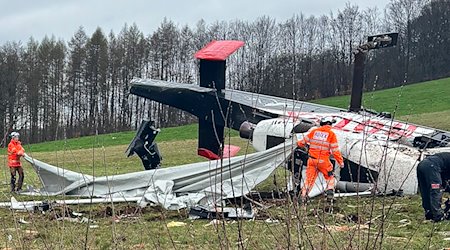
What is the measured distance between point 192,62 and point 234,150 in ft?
148

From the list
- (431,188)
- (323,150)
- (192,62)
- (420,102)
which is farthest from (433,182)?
(192,62)

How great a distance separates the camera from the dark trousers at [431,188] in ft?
25.6

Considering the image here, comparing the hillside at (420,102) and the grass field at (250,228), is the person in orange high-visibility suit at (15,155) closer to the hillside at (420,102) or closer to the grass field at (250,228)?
the grass field at (250,228)

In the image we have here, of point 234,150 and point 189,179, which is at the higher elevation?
point 234,150

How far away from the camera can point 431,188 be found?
25.8 ft

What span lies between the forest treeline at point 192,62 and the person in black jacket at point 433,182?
36811mm

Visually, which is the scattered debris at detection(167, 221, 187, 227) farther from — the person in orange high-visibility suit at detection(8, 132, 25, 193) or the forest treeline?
the forest treeline

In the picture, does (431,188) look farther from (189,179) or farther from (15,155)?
(15,155)

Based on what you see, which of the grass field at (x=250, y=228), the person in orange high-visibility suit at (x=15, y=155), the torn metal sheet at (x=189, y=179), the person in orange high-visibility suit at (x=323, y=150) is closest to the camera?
the grass field at (x=250, y=228)

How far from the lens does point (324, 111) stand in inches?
535

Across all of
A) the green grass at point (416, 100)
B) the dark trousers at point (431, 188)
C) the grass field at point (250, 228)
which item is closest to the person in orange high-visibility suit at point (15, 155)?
the grass field at point (250, 228)

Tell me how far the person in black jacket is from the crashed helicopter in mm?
341

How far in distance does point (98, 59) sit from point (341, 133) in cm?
4569

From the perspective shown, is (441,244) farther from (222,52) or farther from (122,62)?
(122,62)
